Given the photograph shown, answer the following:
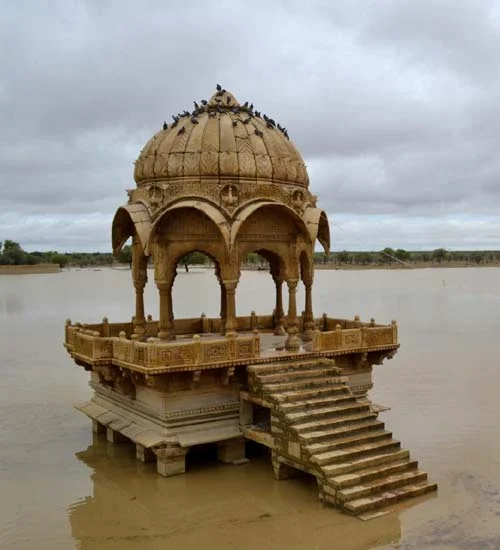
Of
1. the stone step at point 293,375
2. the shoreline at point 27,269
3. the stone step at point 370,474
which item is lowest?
the stone step at point 370,474

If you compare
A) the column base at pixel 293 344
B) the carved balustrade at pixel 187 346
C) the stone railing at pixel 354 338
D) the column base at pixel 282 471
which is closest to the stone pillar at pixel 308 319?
the carved balustrade at pixel 187 346

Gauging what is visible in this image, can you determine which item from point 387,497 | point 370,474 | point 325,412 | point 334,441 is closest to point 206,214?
point 325,412

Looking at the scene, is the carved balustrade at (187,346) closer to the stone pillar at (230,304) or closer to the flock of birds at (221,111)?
the stone pillar at (230,304)

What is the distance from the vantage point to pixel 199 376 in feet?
36.1

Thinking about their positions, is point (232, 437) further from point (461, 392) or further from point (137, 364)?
point (461, 392)

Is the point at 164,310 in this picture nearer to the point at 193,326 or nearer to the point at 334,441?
the point at 193,326

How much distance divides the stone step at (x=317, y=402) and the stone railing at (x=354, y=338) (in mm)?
1216

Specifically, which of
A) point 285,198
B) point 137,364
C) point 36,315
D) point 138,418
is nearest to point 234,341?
point 137,364

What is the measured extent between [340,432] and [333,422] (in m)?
0.22

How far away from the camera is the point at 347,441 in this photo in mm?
10195

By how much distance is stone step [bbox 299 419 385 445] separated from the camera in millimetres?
9998

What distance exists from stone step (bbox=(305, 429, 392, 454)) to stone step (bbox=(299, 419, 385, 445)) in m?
0.05

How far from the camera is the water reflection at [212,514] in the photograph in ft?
29.0

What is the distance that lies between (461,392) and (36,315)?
2891 centimetres
